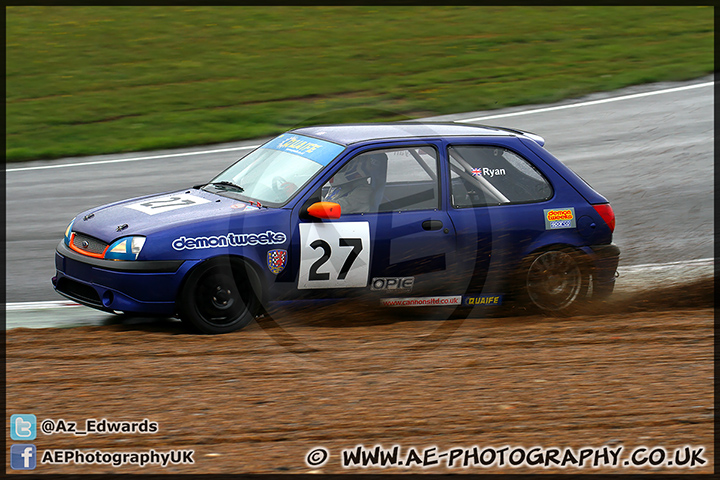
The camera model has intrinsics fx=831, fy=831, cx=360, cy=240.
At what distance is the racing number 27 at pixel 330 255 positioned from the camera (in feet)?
21.8

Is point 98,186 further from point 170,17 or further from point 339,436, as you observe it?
point 170,17

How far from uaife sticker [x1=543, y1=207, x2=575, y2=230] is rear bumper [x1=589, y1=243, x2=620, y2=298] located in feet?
1.03

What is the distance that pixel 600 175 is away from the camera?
12.2 m

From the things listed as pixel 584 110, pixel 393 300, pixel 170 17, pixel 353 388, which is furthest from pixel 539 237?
pixel 170 17

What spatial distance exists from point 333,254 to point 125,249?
1612mm

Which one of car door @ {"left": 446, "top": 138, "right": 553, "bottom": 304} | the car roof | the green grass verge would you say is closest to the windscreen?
the car roof

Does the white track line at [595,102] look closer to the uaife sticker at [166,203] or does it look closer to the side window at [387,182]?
the side window at [387,182]

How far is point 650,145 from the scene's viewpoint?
13.6 metres

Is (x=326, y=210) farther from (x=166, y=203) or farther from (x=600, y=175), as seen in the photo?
(x=600, y=175)

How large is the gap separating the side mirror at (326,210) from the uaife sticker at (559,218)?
1.92 m

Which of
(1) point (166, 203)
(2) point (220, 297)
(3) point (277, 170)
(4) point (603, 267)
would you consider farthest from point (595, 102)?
(2) point (220, 297)

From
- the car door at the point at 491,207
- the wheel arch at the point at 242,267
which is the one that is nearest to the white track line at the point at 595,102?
the car door at the point at 491,207

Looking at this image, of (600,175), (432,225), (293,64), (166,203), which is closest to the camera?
(432,225)

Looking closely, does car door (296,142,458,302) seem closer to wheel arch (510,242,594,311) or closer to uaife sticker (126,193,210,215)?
wheel arch (510,242,594,311)
